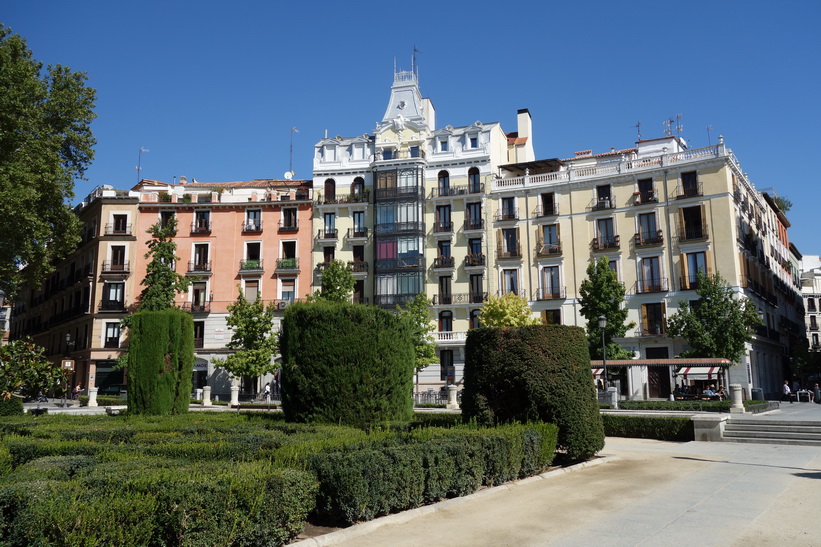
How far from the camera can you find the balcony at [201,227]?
50.2 m

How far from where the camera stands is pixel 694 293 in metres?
40.9

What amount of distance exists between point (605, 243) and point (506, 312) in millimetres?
9741

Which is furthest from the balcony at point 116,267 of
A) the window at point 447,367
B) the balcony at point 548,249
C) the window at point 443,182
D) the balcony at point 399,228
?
the balcony at point 548,249

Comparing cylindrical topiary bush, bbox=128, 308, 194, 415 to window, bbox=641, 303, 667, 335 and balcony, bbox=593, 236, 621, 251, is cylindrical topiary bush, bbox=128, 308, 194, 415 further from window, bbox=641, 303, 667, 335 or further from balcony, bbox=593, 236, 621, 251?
balcony, bbox=593, 236, 621, 251

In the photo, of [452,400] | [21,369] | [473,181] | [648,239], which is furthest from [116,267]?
[648,239]

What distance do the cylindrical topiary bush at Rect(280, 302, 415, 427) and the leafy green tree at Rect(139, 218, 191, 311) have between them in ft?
105

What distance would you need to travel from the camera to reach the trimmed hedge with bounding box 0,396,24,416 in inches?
754

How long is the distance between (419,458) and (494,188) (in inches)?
1624

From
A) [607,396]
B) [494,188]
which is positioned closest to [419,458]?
[607,396]

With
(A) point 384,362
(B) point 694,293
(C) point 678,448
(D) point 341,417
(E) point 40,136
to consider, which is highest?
(E) point 40,136

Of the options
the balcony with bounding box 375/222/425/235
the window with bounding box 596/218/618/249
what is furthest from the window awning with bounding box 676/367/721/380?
the balcony with bounding box 375/222/425/235

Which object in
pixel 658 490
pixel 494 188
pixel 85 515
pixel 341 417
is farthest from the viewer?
pixel 494 188

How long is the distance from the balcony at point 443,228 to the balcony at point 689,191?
53.1 feet

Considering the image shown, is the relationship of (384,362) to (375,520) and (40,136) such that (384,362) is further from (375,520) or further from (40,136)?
(40,136)
